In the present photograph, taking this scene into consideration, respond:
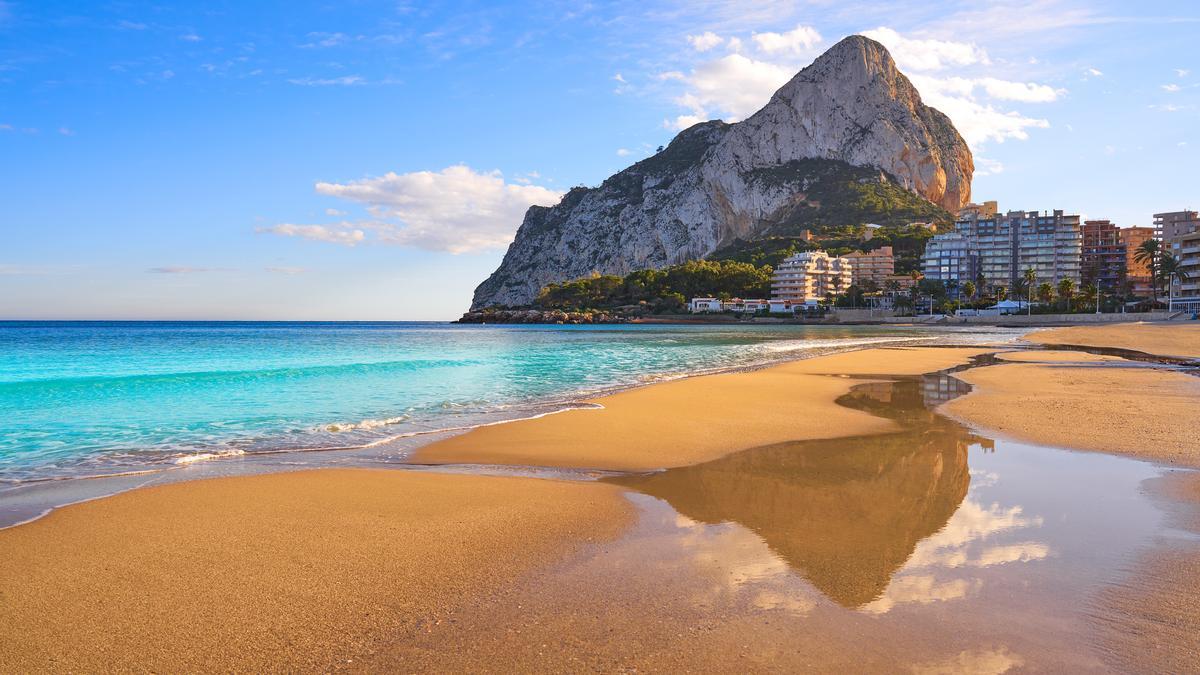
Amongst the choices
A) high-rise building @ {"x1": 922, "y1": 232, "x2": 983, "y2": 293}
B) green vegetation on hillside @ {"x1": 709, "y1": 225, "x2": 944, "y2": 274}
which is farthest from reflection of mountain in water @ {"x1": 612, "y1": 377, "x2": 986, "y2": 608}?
green vegetation on hillside @ {"x1": 709, "y1": 225, "x2": 944, "y2": 274}

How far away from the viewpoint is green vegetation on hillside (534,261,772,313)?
14800 centimetres

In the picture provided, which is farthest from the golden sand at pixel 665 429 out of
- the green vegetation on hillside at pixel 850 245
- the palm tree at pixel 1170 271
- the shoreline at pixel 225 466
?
the green vegetation on hillside at pixel 850 245

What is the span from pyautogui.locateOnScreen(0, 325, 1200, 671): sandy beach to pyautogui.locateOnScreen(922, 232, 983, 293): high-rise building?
14597 cm

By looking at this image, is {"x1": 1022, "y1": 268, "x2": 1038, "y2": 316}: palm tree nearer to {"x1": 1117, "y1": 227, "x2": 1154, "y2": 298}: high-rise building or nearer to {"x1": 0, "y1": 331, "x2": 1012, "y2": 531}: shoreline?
{"x1": 1117, "y1": 227, "x2": 1154, "y2": 298}: high-rise building

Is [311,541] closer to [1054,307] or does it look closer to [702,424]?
[702,424]

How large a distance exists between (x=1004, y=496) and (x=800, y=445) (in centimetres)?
323

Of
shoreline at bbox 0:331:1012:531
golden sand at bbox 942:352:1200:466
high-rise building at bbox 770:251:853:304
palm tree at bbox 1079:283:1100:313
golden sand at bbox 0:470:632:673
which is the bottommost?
golden sand at bbox 942:352:1200:466

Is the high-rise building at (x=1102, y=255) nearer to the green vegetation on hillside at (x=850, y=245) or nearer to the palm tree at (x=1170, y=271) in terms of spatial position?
the green vegetation on hillside at (x=850, y=245)

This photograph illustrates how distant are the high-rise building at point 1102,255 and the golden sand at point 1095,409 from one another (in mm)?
140350

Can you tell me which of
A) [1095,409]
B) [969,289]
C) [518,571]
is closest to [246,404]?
[518,571]

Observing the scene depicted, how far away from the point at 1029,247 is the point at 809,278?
145 ft

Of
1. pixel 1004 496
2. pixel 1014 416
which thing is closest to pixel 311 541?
pixel 1004 496

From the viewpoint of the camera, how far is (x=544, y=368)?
2669 cm

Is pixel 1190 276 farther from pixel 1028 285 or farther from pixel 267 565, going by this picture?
pixel 267 565
